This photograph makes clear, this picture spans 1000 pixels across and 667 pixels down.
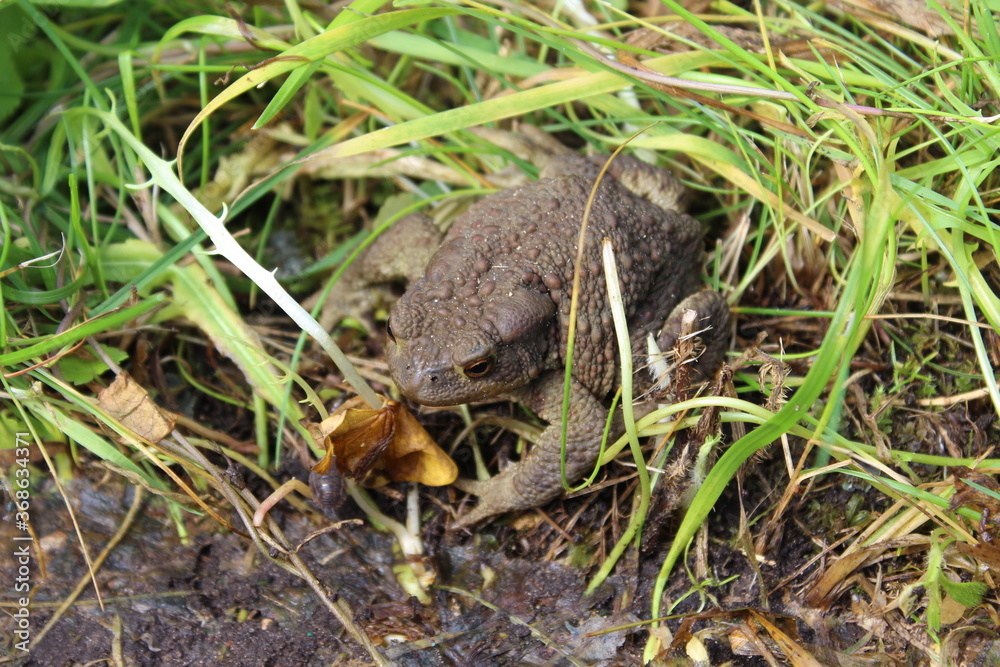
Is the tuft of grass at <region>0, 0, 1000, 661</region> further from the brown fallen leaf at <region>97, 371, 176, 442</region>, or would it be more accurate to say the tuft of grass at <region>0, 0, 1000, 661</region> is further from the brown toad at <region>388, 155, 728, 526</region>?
the brown toad at <region>388, 155, 728, 526</region>

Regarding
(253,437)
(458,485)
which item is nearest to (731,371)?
(458,485)

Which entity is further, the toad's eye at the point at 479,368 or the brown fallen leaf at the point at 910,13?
the brown fallen leaf at the point at 910,13

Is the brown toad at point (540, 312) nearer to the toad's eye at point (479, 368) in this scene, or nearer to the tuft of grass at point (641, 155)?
the toad's eye at point (479, 368)
